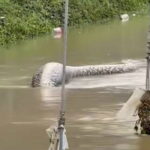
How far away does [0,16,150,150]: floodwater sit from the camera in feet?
22.6

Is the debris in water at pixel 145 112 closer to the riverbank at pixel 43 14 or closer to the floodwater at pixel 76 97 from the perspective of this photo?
the floodwater at pixel 76 97

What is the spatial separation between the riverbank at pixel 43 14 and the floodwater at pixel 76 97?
33.9 inches

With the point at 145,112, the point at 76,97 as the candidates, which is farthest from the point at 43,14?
the point at 145,112

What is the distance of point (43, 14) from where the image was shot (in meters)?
21.9

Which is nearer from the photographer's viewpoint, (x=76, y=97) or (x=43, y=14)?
(x=76, y=97)

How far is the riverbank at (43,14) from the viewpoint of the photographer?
62.9 feet

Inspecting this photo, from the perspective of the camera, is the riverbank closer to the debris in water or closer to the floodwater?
the floodwater

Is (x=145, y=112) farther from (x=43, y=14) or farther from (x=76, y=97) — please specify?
(x=43, y=14)

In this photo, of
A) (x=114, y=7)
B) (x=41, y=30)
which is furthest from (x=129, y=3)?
(x=41, y=30)

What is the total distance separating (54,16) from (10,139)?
1534 cm

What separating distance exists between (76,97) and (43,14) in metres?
12.6

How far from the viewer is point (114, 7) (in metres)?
27.2

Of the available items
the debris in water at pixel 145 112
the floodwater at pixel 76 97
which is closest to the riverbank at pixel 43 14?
the floodwater at pixel 76 97

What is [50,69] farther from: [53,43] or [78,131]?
[53,43]
